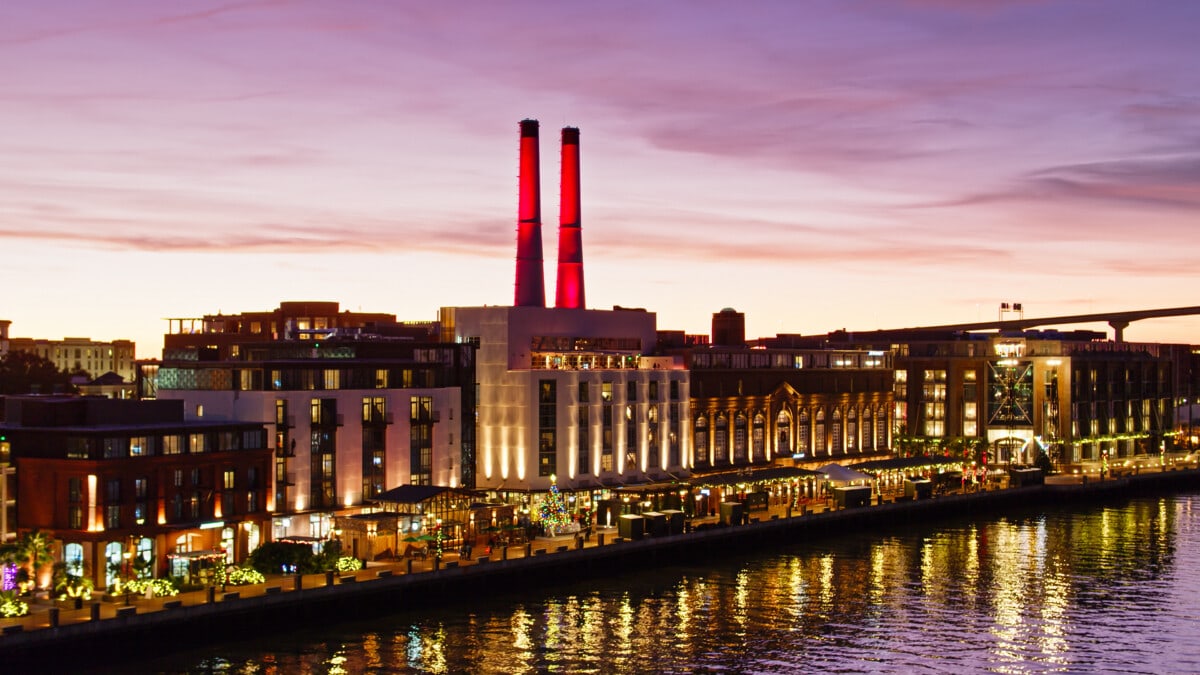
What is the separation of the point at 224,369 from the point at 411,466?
14.6m

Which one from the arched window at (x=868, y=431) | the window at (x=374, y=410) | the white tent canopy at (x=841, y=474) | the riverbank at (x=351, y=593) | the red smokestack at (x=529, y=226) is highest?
the red smokestack at (x=529, y=226)

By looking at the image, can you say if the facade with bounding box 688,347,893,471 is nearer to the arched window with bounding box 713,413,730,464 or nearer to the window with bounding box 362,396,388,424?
the arched window with bounding box 713,413,730,464

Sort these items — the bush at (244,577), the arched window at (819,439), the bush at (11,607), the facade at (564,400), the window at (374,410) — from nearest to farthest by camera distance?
the bush at (11,607)
the bush at (244,577)
the window at (374,410)
the facade at (564,400)
the arched window at (819,439)

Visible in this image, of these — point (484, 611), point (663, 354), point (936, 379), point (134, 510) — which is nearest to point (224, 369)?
point (134, 510)

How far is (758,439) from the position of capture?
135m

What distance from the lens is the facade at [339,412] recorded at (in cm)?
9181

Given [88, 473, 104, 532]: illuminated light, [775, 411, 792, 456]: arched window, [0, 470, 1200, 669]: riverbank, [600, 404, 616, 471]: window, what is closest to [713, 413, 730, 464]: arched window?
[0, 470, 1200, 669]: riverbank

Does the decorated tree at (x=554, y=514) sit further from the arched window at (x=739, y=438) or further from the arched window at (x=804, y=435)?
the arched window at (x=804, y=435)

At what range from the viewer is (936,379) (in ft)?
603

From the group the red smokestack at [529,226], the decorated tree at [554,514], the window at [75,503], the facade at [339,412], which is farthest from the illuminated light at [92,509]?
the red smokestack at [529,226]

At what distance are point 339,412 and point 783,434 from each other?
54022 millimetres

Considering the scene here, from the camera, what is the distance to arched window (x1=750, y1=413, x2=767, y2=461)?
134m

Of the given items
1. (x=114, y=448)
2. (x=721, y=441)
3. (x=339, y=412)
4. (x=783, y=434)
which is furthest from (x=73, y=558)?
(x=783, y=434)

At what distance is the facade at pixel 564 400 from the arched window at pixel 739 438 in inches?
447
